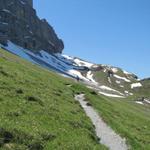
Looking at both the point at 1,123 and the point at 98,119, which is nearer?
the point at 1,123

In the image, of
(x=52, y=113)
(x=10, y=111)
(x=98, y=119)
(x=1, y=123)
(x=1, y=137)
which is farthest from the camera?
(x=98, y=119)

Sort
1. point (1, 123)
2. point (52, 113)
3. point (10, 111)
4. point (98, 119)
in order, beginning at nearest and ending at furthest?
point (1, 123)
point (10, 111)
point (52, 113)
point (98, 119)

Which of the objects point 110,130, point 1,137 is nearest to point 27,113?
point 1,137

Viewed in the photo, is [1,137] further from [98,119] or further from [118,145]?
Answer: [98,119]

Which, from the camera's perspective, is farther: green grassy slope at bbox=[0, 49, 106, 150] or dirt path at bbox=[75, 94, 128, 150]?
dirt path at bbox=[75, 94, 128, 150]

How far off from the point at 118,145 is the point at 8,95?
9475 mm

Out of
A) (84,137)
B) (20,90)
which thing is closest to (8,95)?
(20,90)

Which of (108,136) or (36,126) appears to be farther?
(108,136)

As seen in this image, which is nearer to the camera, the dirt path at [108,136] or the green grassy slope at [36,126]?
the green grassy slope at [36,126]

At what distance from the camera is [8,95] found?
32375mm

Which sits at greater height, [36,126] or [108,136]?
[108,136]

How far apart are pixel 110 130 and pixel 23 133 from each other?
49.2 feet

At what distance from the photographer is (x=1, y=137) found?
21.6 meters

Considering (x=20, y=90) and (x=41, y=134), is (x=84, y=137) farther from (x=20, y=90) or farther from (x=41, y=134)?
(x=20, y=90)
